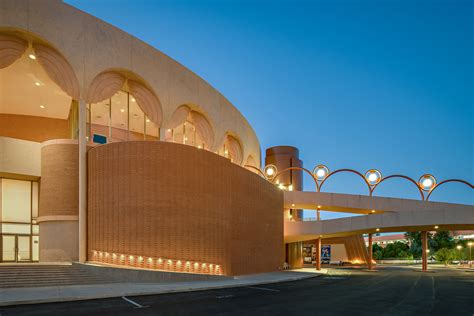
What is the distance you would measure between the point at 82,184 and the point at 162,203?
508 cm

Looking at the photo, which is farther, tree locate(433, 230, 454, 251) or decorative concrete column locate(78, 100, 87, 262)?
tree locate(433, 230, 454, 251)

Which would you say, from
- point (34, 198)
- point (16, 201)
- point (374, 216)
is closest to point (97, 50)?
point (34, 198)

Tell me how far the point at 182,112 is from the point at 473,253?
203 ft

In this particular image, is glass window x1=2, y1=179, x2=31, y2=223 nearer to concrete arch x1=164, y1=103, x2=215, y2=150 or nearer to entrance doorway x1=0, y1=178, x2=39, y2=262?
entrance doorway x1=0, y1=178, x2=39, y2=262

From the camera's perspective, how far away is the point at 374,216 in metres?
36.7

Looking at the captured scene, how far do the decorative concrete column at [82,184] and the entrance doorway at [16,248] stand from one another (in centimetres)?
558

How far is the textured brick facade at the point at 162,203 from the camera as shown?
22.0 metres

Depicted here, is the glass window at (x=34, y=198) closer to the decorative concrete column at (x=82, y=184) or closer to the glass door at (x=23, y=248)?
the glass door at (x=23, y=248)

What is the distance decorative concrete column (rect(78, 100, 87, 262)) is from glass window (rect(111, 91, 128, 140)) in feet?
15.4

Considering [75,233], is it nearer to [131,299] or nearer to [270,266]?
[131,299]

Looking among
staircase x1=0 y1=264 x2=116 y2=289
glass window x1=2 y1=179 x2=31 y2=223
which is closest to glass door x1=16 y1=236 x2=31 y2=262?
glass window x1=2 y1=179 x2=31 y2=223

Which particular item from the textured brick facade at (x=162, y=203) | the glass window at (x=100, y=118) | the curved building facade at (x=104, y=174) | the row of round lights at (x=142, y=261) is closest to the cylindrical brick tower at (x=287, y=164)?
the curved building facade at (x=104, y=174)

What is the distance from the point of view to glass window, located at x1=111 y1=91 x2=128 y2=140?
2917 cm

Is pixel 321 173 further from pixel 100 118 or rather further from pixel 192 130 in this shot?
pixel 100 118
